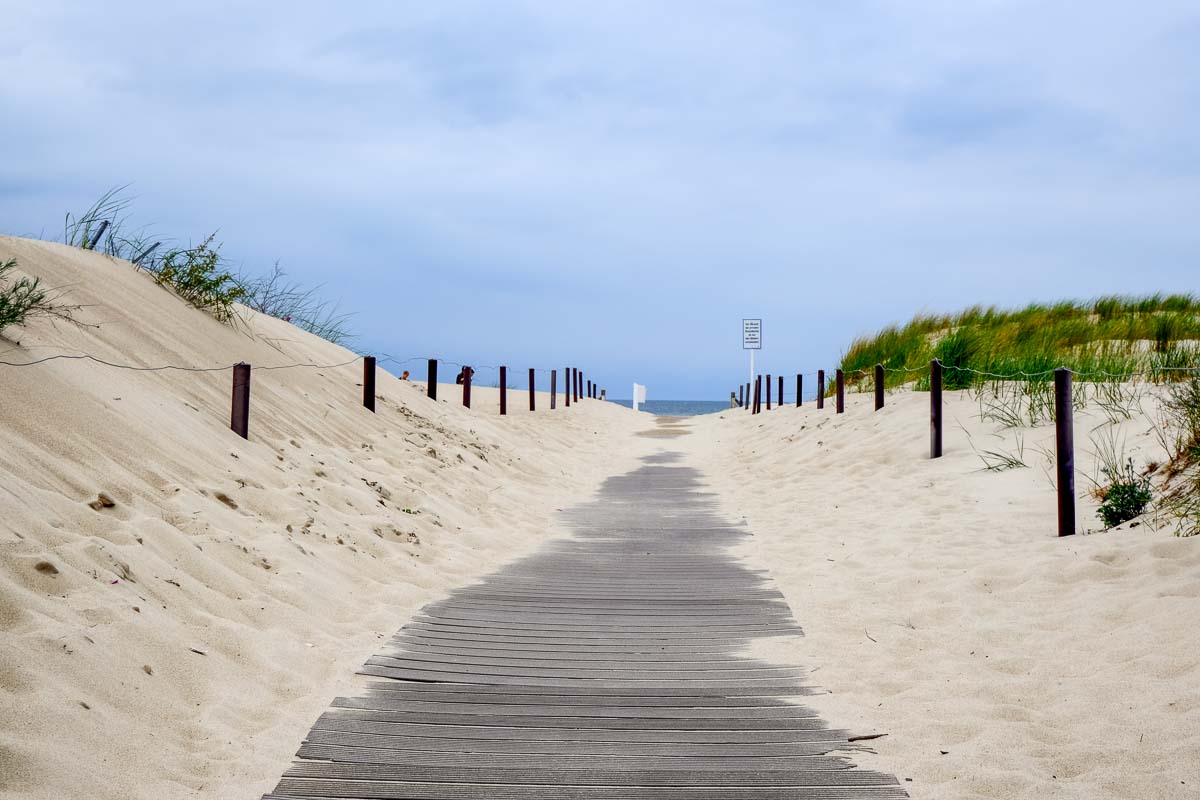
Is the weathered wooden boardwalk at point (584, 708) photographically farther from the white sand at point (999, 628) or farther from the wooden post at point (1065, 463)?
the wooden post at point (1065, 463)

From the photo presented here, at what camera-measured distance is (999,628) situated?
184 inches

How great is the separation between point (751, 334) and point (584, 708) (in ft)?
110

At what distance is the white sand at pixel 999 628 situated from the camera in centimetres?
311

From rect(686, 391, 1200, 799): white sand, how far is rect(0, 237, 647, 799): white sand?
235 cm

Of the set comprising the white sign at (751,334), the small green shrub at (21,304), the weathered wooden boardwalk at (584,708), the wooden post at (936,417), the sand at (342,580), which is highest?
the white sign at (751,334)

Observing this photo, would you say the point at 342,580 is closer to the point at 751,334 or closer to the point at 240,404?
the point at 240,404

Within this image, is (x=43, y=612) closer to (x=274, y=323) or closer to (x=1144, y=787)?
(x=1144, y=787)

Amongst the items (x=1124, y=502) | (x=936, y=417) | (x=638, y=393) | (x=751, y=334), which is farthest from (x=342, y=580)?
(x=638, y=393)

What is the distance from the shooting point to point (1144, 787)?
9.29ft

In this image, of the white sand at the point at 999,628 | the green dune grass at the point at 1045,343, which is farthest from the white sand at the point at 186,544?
the green dune grass at the point at 1045,343

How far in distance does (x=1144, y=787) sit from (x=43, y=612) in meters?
4.02

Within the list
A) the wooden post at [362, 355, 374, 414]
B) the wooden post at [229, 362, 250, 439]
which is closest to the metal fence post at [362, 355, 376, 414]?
the wooden post at [362, 355, 374, 414]

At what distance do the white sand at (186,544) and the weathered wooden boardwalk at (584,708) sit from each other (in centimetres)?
31

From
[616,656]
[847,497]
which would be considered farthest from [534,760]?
[847,497]
